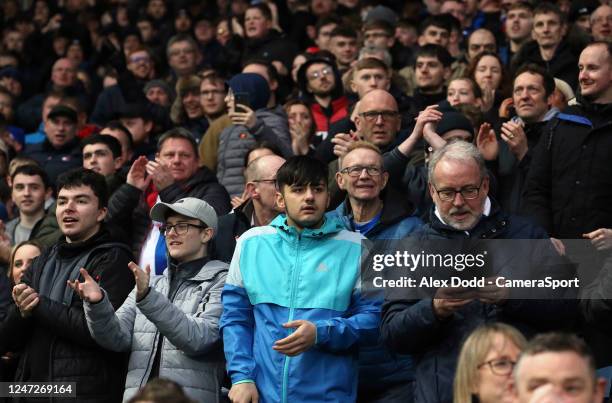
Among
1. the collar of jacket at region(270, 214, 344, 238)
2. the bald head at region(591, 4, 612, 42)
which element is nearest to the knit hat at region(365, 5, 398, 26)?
the bald head at region(591, 4, 612, 42)

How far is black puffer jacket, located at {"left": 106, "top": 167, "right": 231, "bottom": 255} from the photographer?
9.70 meters

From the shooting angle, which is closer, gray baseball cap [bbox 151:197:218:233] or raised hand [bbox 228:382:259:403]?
raised hand [bbox 228:382:259:403]

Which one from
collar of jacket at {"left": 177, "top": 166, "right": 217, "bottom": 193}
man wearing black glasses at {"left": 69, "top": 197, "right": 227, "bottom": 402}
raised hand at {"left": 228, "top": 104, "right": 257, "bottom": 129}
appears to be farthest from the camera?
raised hand at {"left": 228, "top": 104, "right": 257, "bottom": 129}

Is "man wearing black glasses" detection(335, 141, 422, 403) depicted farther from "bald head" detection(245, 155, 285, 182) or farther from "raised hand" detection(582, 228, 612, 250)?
"raised hand" detection(582, 228, 612, 250)

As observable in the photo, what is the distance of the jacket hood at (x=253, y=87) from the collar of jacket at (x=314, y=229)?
438cm

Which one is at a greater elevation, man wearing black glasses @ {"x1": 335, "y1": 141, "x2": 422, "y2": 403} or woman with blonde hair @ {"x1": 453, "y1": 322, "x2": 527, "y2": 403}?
man wearing black glasses @ {"x1": 335, "y1": 141, "x2": 422, "y2": 403}

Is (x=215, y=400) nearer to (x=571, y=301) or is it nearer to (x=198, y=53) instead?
(x=571, y=301)

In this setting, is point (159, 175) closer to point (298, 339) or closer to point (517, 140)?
point (517, 140)

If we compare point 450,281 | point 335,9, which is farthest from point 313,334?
point 335,9

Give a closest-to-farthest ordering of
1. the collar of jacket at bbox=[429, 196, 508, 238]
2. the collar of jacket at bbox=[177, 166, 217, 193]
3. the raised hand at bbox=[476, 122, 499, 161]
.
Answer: the collar of jacket at bbox=[429, 196, 508, 238] → the raised hand at bbox=[476, 122, 499, 161] → the collar of jacket at bbox=[177, 166, 217, 193]

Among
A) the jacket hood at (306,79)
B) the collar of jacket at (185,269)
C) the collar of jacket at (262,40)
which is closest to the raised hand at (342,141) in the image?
the collar of jacket at (185,269)

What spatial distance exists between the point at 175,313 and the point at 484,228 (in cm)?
188

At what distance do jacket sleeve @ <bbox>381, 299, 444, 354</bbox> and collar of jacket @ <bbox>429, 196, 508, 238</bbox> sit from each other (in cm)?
42

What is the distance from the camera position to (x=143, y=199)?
10.5 metres
